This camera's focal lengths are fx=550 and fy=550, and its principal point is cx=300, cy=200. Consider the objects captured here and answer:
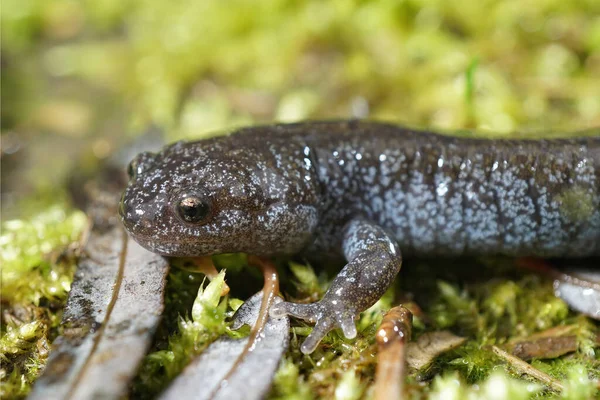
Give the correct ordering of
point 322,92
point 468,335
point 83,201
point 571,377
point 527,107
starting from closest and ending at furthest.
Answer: point 571,377, point 468,335, point 83,201, point 527,107, point 322,92

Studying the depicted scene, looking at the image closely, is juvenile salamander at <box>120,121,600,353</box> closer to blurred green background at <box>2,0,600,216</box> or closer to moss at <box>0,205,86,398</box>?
moss at <box>0,205,86,398</box>

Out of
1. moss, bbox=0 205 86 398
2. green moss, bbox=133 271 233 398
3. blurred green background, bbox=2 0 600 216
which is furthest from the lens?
blurred green background, bbox=2 0 600 216

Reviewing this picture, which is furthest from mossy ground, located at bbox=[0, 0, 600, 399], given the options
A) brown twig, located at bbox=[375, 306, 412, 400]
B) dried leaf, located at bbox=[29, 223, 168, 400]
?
brown twig, located at bbox=[375, 306, 412, 400]

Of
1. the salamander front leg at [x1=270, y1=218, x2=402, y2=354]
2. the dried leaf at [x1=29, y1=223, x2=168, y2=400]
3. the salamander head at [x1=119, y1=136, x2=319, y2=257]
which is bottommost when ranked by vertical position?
the salamander front leg at [x1=270, y1=218, x2=402, y2=354]

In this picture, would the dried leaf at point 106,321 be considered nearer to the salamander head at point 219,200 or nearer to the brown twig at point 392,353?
the salamander head at point 219,200

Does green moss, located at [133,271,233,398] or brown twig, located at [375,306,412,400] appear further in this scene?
green moss, located at [133,271,233,398]

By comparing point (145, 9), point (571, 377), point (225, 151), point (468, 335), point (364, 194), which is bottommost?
point (468, 335)

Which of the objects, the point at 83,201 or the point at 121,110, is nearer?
the point at 83,201

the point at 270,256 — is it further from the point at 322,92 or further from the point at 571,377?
the point at 322,92

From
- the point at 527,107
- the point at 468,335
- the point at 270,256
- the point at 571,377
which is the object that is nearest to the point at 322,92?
the point at 527,107

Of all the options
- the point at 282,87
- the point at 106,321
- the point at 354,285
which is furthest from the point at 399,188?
the point at 282,87
